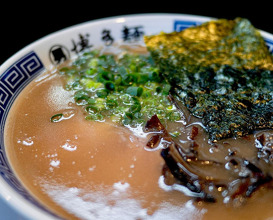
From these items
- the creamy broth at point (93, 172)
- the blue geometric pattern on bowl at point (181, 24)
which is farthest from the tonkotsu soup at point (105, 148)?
the blue geometric pattern on bowl at point (181, 24)

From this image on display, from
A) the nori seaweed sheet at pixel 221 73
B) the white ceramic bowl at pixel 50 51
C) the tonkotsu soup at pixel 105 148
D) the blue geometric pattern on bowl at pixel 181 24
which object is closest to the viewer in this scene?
the white ceramic bowl at pixel 50 51

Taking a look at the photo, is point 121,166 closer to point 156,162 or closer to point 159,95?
point 156,162

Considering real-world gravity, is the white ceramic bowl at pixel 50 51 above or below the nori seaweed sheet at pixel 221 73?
above

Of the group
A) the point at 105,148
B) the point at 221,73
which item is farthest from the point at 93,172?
the point at 221,73

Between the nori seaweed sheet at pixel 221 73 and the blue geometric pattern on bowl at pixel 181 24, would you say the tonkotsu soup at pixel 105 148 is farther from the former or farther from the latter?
the blue geometric pattern on bowl at pixel 181 24

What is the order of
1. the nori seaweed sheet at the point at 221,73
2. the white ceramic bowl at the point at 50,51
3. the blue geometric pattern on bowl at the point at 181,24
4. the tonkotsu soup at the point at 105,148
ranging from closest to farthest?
the white ceramic bowl at the point at 50,51, the tonkotsu soup at the point at 105,148, the nori seaweed sheet at the point at 221,73, the blue geometric pattern on bowl at the point at 181,24

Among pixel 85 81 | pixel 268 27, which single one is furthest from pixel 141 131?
pixel 268 27

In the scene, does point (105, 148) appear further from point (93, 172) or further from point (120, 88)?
point (120, 88)

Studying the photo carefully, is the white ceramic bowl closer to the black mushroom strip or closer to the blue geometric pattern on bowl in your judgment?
the blue geometric pattern on bowl
